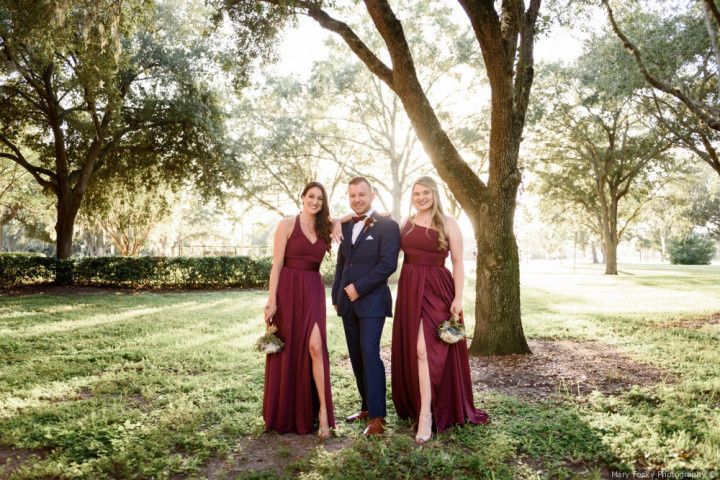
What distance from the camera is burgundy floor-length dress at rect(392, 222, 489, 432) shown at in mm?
4406

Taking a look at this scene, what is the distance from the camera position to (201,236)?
6156 cm

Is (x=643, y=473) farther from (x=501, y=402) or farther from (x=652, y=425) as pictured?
(x=501, y=402)

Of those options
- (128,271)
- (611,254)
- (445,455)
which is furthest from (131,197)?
(611,254)

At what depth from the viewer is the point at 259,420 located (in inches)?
185

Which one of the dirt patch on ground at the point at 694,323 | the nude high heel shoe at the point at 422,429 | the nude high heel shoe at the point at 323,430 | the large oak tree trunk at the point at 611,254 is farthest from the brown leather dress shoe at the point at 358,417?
the large oak tree trunk at the point at 611,254

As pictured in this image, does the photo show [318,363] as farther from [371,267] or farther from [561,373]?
[561,373]

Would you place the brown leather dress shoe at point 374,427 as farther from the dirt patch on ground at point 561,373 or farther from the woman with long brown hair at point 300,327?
the dirt patch on ground at point 561,373

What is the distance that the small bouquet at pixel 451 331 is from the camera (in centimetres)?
427

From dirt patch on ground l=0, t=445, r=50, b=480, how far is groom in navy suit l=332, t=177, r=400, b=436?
259 cm

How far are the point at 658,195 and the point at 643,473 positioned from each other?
135 ft

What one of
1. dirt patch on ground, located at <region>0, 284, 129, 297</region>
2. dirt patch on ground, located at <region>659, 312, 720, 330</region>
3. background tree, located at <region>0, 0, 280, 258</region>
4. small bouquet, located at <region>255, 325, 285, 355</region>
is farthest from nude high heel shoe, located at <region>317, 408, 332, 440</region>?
dirt patch on ground, located at <region>0, 284, 129, 297</region>

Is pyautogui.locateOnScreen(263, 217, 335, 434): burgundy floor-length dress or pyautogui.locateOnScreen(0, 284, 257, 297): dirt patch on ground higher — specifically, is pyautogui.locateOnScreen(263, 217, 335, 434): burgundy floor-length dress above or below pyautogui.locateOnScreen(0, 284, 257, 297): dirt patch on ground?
above

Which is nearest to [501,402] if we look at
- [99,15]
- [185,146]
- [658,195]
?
[99,15]

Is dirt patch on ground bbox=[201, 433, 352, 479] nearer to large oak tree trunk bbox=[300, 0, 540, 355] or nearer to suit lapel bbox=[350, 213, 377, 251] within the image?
suit lapel bbox=[350, 213, 377, 251]
